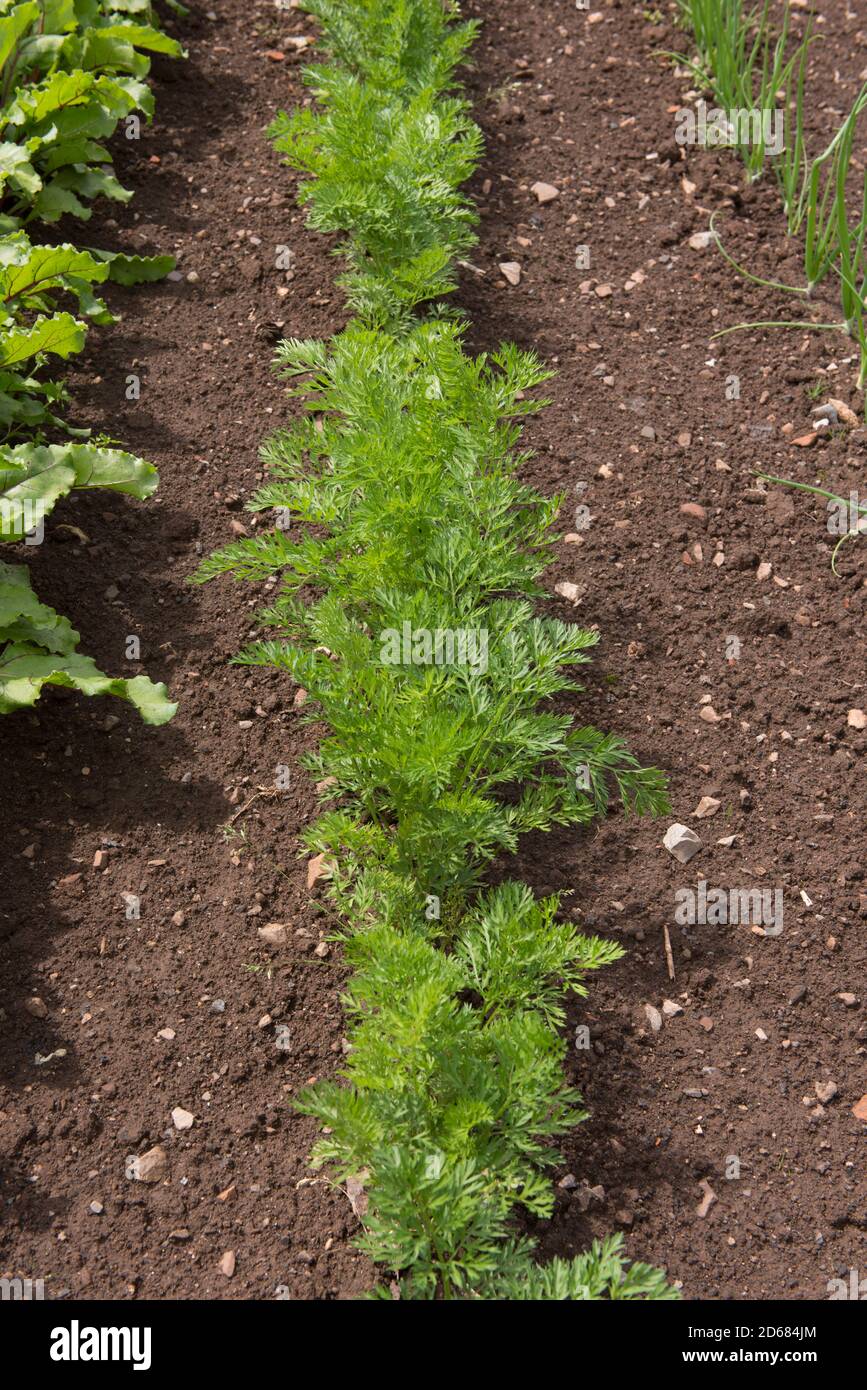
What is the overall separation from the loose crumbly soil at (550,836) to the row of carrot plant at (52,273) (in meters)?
0.20

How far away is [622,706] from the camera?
144 inches

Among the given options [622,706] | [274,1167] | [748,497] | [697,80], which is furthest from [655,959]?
[697,80]

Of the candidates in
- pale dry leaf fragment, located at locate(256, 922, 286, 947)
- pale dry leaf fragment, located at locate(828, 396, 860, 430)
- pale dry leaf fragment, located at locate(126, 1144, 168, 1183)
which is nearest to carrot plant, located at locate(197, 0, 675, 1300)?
pale dry leaf fragment, located at locate(256, 922, 286, 947)

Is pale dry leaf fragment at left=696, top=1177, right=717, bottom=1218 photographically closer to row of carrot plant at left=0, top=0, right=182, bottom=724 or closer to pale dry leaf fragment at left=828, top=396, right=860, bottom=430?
row of carrot plant at left=0, top=0, right=182, bottom=724

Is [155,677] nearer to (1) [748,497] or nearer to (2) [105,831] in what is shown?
(2) [105,831]

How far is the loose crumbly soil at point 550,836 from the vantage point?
109 inches

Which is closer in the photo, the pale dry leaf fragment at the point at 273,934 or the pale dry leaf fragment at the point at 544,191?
the pale dry leaf fragment at the point at 273,934

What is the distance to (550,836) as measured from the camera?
3404 mm

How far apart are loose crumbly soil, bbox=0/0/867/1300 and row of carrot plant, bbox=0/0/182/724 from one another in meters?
0.20

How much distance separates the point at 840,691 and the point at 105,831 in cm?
203

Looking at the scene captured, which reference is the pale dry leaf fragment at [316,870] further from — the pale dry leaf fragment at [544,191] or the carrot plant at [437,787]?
the pale dry leaf fragment at [544,191]

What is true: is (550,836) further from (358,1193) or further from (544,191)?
(544,191)

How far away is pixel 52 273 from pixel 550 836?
7.07ft

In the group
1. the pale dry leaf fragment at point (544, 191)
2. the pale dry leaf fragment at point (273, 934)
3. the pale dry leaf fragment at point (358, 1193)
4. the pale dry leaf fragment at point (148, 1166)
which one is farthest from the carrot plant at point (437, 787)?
the pale dry leaf fragment at point (544, 191)
